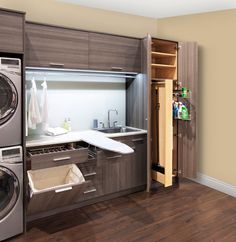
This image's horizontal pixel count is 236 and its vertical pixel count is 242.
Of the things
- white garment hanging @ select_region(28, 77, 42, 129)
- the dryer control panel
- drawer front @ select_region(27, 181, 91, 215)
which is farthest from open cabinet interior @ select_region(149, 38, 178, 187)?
the dryer control panel

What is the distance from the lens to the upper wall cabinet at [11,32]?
7.27ft

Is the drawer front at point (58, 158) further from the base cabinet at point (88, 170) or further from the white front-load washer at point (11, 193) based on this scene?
the white front-load washer at point (11, 193)

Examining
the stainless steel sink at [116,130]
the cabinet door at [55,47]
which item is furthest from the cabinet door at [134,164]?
the cabinet door at [55,47]

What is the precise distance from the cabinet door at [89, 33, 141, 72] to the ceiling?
1.68 feet

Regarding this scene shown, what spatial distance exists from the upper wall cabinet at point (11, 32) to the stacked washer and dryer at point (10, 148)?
0.11 meters

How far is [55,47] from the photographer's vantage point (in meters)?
2.85

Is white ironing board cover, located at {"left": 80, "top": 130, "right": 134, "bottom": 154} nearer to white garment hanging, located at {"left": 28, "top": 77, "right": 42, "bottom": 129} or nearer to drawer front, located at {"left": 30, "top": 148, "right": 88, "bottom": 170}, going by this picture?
drawer front, located at {"left": 30, "top": 148, "right": 88, "bottom": 170}

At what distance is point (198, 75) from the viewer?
12.3ft

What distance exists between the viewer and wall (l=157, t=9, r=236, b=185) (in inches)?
132

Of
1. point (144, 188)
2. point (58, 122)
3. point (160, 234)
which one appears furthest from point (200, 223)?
point (58, 122)

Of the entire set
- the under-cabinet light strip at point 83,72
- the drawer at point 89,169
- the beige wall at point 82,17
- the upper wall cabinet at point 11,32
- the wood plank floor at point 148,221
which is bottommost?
the wood plank floor at point 148,221

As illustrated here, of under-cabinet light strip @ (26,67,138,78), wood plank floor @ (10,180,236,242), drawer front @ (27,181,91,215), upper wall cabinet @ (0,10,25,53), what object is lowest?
wood plank floor @ (10,180,236,242)

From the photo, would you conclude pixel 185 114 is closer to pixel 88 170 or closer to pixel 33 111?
pixel 88 170

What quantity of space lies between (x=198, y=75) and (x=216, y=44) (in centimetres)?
49
